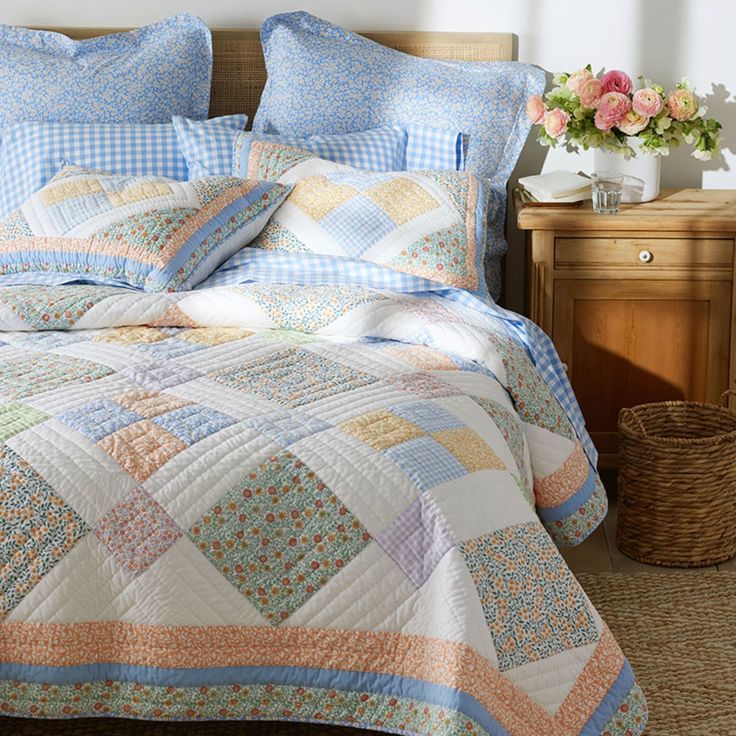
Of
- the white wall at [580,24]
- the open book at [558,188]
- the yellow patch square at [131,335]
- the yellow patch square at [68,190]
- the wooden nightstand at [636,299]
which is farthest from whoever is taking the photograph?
the white wall at [580,24]

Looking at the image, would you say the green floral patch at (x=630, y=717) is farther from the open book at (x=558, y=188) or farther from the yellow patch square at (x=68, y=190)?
the yellow patch square at (x=68, y=190)

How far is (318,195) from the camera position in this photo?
9.80ft

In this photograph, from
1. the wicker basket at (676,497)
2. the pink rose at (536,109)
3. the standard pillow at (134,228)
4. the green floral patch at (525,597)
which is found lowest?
the wicker basket at (676,497)

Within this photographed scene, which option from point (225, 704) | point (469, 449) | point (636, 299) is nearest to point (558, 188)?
point (636, 299)

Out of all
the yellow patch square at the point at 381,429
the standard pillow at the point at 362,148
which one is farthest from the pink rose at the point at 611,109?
the yellow patch square at the point at 381,429

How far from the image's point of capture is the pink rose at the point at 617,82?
10.6ft

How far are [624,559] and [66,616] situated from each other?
1604 mm

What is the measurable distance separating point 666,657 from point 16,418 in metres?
1.38

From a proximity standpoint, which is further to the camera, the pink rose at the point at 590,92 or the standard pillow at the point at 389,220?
the pink rose at the point at 590,92

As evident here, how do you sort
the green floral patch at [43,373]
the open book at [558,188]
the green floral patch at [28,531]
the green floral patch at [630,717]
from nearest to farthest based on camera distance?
the green floral patch at [28,531], the green floral patch at [630,717], the green floral patch at [43,373], the open book at [558,188]

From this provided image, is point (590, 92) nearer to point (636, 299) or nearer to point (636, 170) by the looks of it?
point (636, 170)

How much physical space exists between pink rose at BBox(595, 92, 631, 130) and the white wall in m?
0.38

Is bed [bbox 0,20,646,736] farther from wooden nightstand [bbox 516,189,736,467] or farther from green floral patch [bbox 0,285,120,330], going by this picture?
wooden nightstand [bbox 516,189,736,467]

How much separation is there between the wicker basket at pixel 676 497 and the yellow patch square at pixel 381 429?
1.01 m
